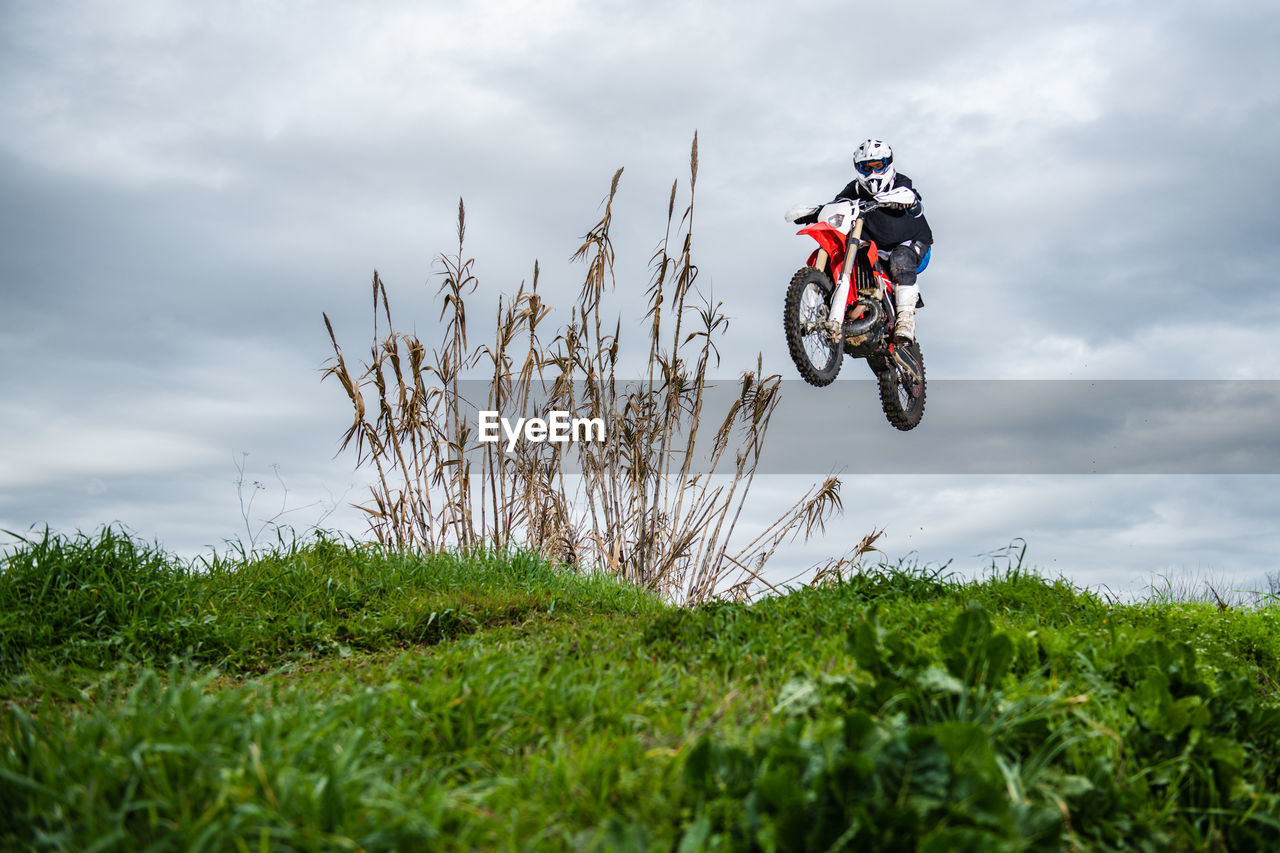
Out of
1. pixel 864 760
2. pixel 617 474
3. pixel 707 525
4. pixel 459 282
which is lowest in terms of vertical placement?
pixel 864 760

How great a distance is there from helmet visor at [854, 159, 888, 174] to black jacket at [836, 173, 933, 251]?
120mm

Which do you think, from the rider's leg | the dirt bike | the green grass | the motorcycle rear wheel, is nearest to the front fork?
the dirt bike

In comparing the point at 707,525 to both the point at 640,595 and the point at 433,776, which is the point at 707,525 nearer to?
the point at 640,595

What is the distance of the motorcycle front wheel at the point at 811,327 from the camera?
5.09m

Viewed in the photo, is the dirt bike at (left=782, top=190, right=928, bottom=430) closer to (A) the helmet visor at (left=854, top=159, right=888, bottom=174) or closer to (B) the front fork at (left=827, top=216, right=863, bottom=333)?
(B) the front fork at (left=827, top=216, right=863, bottom=333)

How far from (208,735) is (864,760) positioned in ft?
4.36

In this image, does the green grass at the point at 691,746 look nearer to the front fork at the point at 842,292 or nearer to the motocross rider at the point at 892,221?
the front fork at the point at 842,292

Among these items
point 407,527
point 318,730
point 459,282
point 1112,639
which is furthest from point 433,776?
point 459,282

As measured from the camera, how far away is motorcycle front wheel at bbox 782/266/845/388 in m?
5.09

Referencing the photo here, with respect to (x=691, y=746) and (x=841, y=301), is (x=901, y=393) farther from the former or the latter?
(x=691, y=746)

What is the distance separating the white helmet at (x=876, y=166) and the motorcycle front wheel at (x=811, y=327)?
3.12 feet

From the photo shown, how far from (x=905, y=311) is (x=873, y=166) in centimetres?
105

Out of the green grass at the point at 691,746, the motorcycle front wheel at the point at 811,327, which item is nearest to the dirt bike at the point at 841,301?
the motorcycle front wheel at the point at 811,327

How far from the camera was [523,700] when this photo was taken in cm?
225
